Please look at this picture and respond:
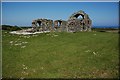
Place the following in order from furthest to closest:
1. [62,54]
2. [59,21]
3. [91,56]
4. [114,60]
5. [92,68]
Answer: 1. [59,21]
2. [62,54]
3. [91,56]
4. [114,60]
5. [92,68]

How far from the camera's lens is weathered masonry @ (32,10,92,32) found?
57625mm

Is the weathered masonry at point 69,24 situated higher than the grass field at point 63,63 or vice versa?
the weathered masonry at point 69,24

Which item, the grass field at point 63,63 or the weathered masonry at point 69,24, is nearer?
the grass field at point 63,63

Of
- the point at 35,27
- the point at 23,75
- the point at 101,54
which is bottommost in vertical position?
the point at 23,75

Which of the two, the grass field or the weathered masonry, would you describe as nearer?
the grass field

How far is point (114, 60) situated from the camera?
21891mm

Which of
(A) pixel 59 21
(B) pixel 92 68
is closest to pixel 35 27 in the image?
(A) pixel 59 21

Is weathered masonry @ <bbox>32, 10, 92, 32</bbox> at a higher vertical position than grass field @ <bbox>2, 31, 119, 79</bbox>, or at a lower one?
higher

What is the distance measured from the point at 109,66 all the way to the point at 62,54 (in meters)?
7.63

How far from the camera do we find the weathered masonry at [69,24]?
5762cm

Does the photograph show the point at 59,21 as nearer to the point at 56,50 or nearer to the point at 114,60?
the point at 56,50

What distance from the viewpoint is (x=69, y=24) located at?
58219 millimetres

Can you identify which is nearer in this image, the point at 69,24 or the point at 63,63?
the point at 63,63

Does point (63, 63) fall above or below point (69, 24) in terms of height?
below
